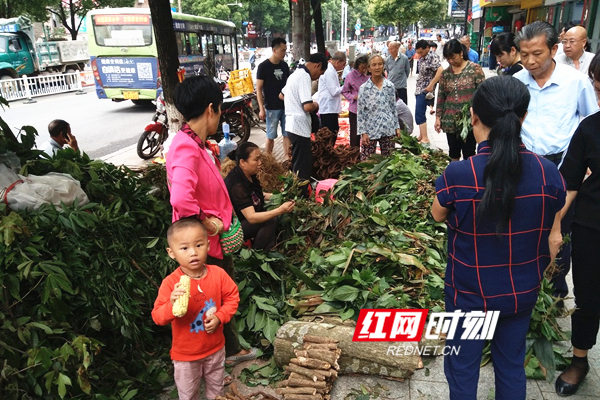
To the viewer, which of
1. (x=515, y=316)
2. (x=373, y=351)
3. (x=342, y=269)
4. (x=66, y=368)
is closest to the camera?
(x=515, y=316)

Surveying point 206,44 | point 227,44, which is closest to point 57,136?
point 206,44

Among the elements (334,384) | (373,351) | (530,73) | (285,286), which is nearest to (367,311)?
(373,351)

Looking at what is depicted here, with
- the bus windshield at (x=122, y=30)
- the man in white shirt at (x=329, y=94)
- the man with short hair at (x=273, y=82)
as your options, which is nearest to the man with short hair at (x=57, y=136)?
the man with short hair at (x=273, y=82)

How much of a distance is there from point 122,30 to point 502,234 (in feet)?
51.2

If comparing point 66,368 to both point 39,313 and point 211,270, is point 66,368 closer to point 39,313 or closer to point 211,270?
point 39,313

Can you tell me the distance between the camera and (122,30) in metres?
15.1

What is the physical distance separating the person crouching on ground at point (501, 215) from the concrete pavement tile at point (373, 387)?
83 centimetres

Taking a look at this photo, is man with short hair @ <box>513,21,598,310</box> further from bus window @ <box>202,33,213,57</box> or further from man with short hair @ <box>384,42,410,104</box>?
bus window @ <box>202,33,213,57</box>

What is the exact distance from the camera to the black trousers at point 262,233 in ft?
13.1

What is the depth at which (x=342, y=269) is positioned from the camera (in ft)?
11.5

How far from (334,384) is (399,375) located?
0.38 metres

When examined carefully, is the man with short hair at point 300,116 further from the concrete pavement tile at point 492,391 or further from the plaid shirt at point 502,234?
the plaid shirt at point 502,234

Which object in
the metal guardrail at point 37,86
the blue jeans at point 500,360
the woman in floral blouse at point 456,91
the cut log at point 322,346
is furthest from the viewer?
the metal guardrail at point 37,86

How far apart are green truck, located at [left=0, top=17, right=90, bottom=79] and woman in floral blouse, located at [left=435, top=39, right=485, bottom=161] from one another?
19837mm
